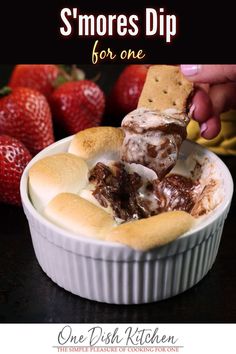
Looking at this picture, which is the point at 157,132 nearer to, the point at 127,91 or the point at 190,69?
the point at 190,69

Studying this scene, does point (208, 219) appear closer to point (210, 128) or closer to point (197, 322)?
point (197, 322)

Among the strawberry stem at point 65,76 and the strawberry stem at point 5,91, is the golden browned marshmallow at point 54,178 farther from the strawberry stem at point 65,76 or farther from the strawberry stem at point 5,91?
the strawberry stem at point 65,76

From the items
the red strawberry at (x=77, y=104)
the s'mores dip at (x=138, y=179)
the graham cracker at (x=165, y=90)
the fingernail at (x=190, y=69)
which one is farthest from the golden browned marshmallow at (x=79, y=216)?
the red strawberry at (x=77, y=104)

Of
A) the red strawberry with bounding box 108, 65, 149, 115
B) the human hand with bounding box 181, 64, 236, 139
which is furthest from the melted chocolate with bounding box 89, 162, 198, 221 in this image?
the red strawberry with bounding box 108, 65, 149, 115

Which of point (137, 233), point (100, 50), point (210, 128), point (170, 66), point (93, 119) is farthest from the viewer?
point (93, 119)

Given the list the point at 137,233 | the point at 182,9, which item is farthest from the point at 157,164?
the point at 182,9

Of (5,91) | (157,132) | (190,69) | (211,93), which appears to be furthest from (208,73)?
(5,91)
